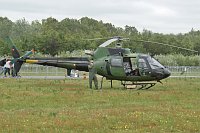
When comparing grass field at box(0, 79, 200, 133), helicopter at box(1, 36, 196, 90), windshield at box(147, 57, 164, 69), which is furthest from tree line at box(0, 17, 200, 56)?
grass field at box(0, 79, 200, 133)

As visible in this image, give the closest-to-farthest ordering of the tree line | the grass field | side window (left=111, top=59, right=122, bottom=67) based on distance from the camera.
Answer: the grass field → side window (left=111, top=59, right=122, bottom=67) → the tree line

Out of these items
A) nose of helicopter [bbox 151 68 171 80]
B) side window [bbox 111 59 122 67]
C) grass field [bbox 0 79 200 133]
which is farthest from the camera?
side window [bbox 111 59 122 67]

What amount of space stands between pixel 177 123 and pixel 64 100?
761cm

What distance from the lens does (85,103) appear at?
1948 centimetres

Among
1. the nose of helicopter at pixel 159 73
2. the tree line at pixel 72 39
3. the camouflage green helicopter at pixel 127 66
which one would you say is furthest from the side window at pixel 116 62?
the tree line at pixel 72 39

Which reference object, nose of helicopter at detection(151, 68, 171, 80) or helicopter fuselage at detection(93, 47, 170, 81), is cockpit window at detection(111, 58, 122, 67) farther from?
nose of helicopter at detection(151, 68, 171, 80)

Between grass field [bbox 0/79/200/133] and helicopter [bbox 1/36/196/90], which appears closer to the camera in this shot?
grass field [bbox 0/79/200/133]

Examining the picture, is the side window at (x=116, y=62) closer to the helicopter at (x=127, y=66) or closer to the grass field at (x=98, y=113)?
the helicopter at (x=127, y=66)

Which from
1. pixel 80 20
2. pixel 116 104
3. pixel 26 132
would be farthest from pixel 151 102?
pixel 80 20

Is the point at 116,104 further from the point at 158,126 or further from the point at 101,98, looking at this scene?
the point at 158,126

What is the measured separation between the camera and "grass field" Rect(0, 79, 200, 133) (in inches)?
521

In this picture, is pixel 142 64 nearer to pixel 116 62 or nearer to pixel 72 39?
pixel 116 62

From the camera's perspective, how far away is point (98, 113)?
1603 centimetres

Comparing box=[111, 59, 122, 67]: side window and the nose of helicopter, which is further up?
box=[111, 59, 122, 67]: side window
